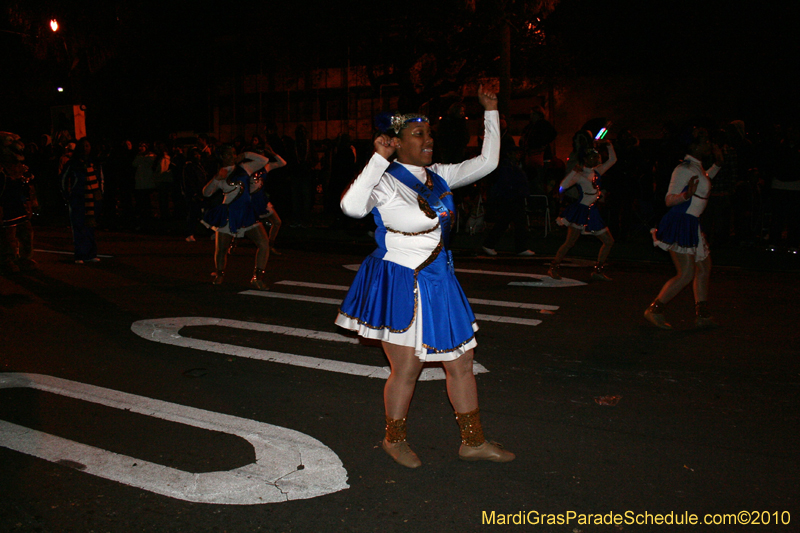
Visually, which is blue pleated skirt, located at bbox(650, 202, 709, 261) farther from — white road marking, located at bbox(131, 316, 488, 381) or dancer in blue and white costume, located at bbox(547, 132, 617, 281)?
white road marking, located at bbox(131, 316, 488, 381)

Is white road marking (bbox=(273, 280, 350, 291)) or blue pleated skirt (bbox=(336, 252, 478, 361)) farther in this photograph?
white road marking (bbox=(273, 280, 350, 291))

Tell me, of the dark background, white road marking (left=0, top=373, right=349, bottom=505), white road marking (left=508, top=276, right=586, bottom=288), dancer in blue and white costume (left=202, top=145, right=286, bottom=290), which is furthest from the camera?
the dark background

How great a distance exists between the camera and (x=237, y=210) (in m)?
9.80

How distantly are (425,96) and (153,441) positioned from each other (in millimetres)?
21442

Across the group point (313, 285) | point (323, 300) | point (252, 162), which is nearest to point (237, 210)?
point (252, 162)

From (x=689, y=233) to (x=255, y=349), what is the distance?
458 cm

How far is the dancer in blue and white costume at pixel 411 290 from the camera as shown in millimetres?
4191

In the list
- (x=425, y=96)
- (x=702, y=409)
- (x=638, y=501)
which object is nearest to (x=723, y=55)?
(x=425, y=96)

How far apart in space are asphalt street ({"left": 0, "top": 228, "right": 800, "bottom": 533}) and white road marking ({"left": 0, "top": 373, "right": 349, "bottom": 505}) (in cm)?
2

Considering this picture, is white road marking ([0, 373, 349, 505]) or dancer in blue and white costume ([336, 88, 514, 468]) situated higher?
dancer in blue and white costume ([336, 88, 514, 468])

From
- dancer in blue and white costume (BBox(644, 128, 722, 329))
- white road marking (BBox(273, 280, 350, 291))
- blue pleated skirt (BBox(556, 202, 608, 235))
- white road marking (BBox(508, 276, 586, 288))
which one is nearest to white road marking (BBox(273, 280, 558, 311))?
white road marking (BBox(273, 280, 350, 291))

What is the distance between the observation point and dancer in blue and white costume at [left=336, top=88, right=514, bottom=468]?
13.8 feet

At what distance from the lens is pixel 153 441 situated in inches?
183

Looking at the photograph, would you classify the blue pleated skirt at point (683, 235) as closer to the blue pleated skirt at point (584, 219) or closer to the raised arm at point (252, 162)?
the blue pleated skirt at point (584, 219)
